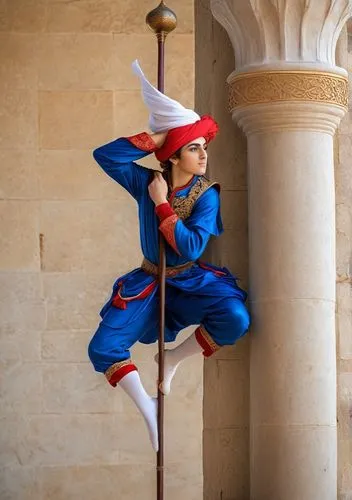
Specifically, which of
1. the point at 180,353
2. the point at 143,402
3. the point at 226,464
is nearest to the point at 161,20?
the point at 180,353

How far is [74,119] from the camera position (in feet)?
25.1

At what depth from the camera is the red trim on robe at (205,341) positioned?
271 inches

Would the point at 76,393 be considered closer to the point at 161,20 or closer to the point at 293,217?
the point at 293,217

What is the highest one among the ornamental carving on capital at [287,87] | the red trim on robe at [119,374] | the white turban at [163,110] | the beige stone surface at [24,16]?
the beige stone surface at [24,16]

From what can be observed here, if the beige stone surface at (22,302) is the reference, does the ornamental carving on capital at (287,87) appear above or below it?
above

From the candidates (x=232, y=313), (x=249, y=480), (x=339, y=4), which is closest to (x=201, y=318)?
(x=232, y=313)

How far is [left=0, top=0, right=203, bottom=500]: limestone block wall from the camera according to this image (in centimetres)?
755

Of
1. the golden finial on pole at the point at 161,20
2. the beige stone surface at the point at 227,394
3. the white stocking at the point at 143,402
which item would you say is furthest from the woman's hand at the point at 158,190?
the beige stone surface at the point at 227,394

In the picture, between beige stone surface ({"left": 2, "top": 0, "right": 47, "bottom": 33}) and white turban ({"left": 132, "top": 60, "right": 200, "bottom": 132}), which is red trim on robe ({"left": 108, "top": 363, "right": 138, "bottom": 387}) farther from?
beige stone surface ({"left": 2, "top": 0, "right": 47, "bottom": 33})

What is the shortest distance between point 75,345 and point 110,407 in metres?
0.29

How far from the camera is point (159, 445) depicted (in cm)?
675

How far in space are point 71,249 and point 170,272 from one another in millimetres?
857

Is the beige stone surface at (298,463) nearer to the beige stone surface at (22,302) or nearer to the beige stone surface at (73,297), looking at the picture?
the beige stone surface at (73,297)

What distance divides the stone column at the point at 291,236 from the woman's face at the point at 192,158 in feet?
1.64
